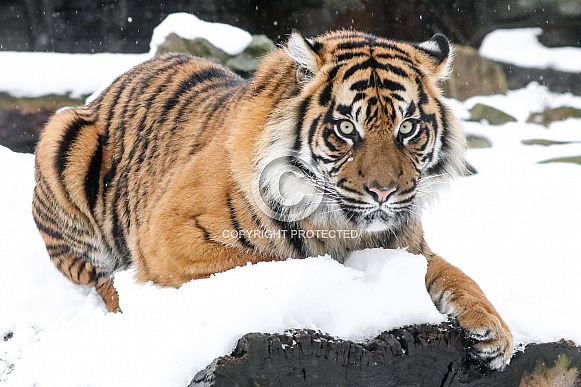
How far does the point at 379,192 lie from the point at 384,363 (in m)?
0.59

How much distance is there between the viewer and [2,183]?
4.82m

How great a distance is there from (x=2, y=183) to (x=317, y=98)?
3.05 m

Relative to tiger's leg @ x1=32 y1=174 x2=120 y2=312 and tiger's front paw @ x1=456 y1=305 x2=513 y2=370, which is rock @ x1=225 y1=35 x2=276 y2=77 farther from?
tiger's front paw @ x1=456 y1=305 x2=513 y2=370

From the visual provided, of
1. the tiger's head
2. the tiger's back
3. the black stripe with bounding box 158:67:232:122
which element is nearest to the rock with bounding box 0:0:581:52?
the black stripe with bounding box 158:67:232:122

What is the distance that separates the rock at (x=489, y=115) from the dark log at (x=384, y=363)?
849cm

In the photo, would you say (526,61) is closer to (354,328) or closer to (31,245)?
(31,245)

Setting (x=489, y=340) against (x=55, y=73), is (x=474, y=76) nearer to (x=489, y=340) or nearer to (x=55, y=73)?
(x=55, y=73)

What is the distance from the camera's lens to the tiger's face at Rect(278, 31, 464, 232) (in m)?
2.42

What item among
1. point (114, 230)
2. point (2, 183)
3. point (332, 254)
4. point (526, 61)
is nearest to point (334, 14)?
point (526, 61)

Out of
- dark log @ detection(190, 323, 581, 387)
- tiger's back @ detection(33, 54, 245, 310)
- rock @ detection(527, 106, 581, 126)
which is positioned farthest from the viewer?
rock @ detection(527, 106, 581, 126)

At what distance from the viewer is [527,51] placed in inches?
481

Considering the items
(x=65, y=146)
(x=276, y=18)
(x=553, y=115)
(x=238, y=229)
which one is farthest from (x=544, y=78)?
(x=238, y=229)

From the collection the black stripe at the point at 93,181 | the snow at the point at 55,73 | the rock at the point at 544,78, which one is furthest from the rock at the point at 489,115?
the black stripe at the point at 93,181

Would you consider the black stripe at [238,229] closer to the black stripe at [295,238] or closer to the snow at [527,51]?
the black stripe at [295,238]
